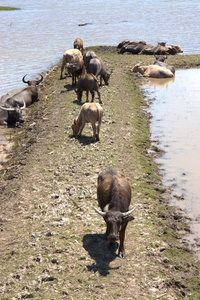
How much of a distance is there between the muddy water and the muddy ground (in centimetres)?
29

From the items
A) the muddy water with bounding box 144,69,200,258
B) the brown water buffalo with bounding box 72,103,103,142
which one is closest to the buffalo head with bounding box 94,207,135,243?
the muddy water with bounding box 144,69,200,258

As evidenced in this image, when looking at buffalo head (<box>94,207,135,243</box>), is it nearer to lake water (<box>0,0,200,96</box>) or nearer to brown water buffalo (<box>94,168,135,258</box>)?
brown water buffalo (<box>94,168,135,258</box>)

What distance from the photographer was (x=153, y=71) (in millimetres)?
20281

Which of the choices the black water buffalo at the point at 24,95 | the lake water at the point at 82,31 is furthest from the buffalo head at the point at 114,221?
the lake water at the point at 82,31

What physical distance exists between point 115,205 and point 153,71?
15.3m

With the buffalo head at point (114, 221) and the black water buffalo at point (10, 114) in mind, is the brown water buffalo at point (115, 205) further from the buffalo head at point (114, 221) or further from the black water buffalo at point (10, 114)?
the black water buffalo at point (10, 114)

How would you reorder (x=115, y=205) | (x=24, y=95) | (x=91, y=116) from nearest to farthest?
(x=115, y=205) → (x=91, y=116) → (x=24, y=95)

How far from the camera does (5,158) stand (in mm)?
11555

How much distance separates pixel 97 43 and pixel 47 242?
26.3m

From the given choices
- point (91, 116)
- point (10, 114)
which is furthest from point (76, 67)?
point (91, 116)

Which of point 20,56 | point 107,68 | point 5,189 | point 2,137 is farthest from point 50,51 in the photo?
point 5,189

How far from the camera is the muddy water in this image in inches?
339

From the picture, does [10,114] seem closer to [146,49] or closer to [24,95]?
[24,95]

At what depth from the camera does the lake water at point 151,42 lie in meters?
10.4
